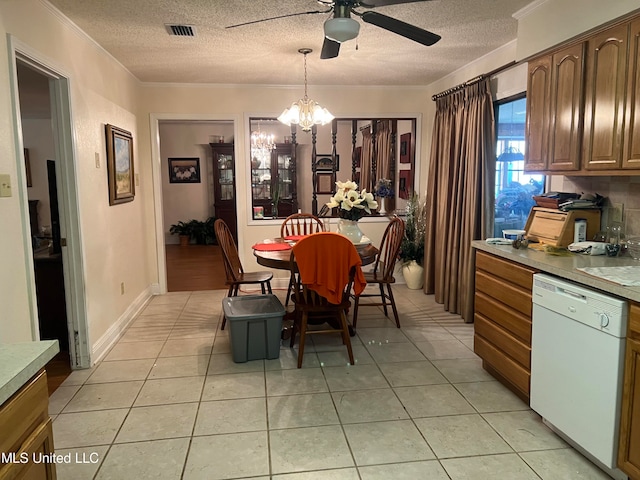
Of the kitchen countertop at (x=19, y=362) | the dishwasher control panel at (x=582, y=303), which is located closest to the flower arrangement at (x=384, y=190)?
the dishwasher control panel at (x=582, y=303)

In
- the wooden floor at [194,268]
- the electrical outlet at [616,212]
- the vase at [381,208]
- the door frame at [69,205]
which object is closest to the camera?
the electrical outlet at [616,212]

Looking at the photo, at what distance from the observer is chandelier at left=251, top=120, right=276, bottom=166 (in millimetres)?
7340

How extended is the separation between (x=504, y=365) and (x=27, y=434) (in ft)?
8.15

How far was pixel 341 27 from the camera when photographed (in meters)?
2.21

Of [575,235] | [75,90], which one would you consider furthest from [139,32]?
[575,235]

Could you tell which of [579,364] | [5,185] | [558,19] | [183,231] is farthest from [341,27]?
[183,231]

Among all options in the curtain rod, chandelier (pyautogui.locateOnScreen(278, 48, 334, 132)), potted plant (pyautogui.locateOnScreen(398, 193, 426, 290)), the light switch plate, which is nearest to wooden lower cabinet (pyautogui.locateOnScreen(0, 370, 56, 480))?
the light switch plate

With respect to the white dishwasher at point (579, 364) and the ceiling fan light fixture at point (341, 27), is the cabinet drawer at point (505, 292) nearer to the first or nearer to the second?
the white dishwasher at point (579, 364)

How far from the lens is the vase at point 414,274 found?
539cm

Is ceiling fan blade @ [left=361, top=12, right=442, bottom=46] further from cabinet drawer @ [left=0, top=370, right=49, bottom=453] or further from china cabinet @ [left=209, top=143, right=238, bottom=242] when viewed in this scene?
china cabinet @ [left=209, top=143, right=238, bottom=242]

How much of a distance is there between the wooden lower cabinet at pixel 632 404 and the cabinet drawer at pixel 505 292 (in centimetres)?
67

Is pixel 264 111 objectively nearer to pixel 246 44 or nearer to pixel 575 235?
pixel 246 44

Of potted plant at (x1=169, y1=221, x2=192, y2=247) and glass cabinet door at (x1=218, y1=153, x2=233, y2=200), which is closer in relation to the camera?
glass cabinet door at (x1=218, y1=153, x2=233, y2=200)

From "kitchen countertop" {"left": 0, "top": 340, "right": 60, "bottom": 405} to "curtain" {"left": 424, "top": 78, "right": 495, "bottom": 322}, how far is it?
3465mm
